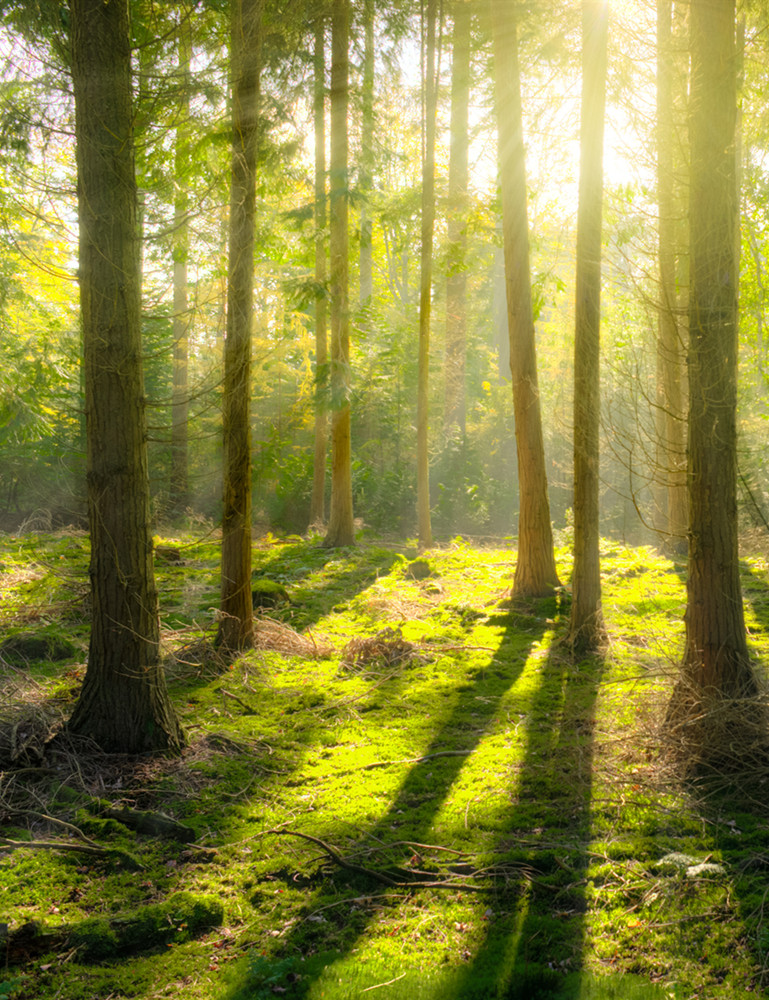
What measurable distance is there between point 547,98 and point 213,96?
472 cm

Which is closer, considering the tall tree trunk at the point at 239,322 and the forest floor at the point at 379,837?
the forest floor at the point at 379,837

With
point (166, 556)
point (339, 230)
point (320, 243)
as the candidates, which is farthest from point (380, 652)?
point (320, 243)

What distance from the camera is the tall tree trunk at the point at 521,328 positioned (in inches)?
344

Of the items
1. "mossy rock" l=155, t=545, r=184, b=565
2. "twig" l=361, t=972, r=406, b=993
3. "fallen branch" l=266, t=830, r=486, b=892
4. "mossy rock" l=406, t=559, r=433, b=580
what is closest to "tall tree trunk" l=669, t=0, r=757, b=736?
"fallen branch" l=266, t=830, r=486, b=892

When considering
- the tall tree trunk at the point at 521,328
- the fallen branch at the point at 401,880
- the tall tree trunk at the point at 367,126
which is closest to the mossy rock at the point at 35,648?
the fallen branch at the point at 401,880

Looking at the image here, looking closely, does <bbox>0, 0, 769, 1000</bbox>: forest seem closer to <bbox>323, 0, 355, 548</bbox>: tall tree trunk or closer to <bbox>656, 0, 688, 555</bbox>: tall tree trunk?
<bbox>656, 0, 688, 555</bbox>: tall tree trunk

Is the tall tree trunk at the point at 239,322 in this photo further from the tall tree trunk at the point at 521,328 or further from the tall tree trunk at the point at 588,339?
the tall tree trunk at the point at 521,328

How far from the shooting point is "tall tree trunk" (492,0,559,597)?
875 cm

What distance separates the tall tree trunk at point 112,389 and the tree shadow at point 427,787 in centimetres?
174

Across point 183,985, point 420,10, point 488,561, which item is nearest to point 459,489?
point 488,561

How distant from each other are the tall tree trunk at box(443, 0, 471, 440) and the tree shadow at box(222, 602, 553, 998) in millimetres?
6687

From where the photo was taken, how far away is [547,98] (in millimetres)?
8539

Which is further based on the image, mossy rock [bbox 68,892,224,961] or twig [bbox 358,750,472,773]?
twig [bbox 358,750,472,773]

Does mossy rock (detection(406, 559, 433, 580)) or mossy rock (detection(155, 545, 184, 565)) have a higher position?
mossy rock (detection(155, 545, 184, 565))
